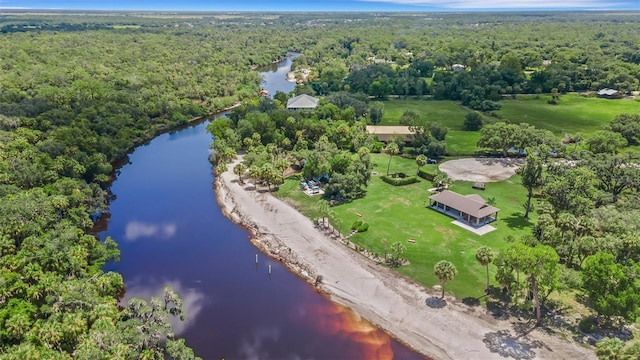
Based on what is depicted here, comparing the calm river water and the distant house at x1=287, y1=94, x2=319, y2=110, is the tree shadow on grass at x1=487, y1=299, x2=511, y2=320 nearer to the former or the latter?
the calm river water

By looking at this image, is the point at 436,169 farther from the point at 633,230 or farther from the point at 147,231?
the point at 147,231

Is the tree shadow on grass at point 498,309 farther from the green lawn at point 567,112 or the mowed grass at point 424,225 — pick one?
the green lawn at point 567,112

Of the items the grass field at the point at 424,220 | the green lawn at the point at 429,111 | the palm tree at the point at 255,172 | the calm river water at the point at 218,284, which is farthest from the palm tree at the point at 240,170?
the green lawn at the point at 429,111

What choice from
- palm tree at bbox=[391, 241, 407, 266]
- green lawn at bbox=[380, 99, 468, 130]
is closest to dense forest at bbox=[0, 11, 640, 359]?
green lawn at bbox=[380, 99, 468, 130]

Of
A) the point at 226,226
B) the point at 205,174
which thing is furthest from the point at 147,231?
the point at 205,174

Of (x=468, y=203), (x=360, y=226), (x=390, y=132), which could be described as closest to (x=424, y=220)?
(x=468, y=203)
